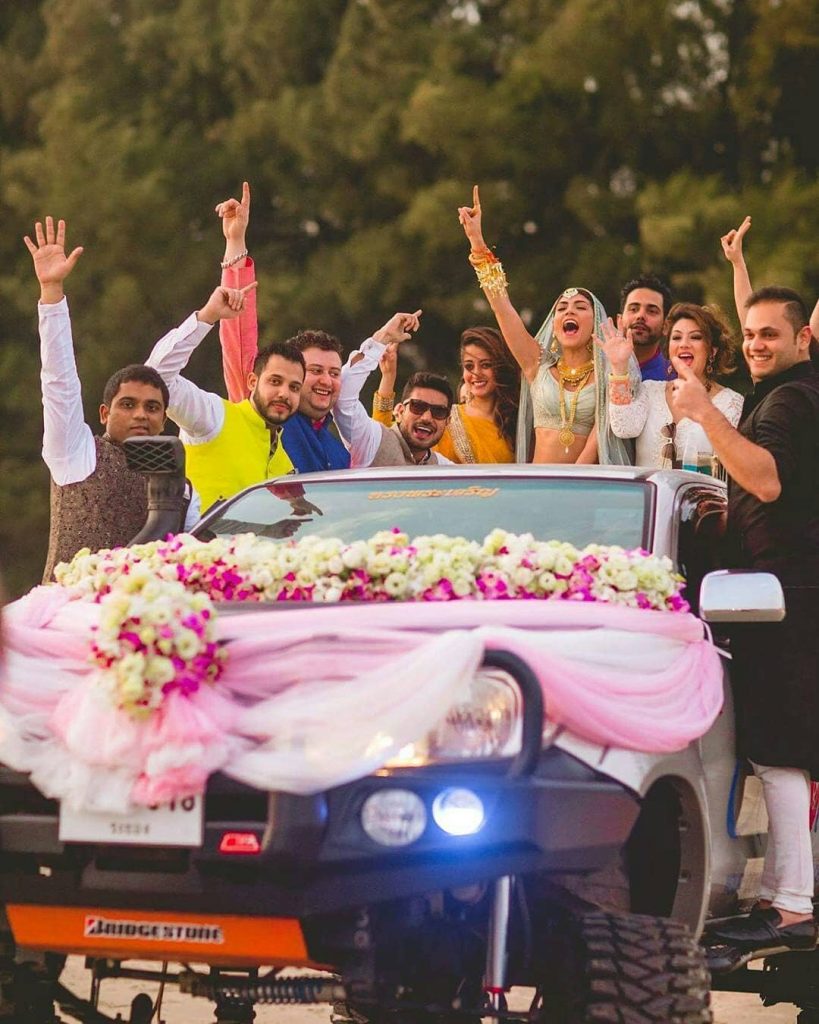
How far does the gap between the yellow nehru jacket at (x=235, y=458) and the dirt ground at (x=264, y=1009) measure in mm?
2037

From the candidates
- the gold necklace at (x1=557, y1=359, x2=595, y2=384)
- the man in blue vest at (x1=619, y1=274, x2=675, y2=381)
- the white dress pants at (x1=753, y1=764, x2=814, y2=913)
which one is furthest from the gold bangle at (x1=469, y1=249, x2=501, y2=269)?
the white dress pants at (x1=753, y1=764, x2=814, y2=913)

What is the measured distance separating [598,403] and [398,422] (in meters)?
1.05

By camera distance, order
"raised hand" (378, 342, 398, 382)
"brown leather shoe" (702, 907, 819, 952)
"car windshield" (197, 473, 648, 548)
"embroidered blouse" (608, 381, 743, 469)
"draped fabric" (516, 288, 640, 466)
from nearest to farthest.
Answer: "brown leather shoe" (702, 907, 819, 952), "car windshield" (197, 473, 648, 548), "embroidered blouse" (608, 381, 743, 469), "draped fabric" (516, 288, 640, 466), "raised hand" (378, 342, 398, 382)

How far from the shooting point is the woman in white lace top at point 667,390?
874cm

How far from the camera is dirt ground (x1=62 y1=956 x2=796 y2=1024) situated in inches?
298

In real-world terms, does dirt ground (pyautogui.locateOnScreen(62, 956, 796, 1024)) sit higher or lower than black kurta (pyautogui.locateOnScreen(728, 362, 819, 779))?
lower

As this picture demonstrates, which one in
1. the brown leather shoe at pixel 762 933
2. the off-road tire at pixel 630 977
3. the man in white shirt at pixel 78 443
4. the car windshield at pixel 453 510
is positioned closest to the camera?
the off-road tire at pixel 630 977

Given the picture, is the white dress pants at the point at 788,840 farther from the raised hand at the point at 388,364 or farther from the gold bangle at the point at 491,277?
the raised hand at the point at 388,364

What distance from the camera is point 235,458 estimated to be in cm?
845

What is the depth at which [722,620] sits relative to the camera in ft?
17.7

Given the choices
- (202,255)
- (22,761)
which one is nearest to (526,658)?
(22,761)

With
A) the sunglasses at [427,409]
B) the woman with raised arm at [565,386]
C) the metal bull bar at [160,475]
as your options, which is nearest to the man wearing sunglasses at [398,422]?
the sunglasses at [427,409]

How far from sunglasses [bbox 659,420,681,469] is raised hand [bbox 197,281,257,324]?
1935 millimetres

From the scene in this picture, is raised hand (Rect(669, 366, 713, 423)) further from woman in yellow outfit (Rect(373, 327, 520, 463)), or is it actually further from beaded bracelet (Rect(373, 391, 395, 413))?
beaded bracelet (Rect(373, 391, 395, 413))
